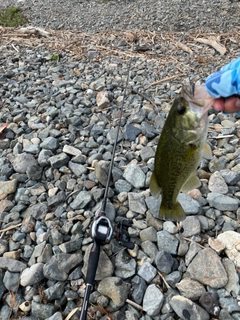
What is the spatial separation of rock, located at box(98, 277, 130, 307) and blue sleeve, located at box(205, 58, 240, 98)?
1.76 m

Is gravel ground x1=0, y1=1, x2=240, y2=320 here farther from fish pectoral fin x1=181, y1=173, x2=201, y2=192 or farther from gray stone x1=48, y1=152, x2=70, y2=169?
fish pectoral fin x1=181, y1=173, x2=201, y2=192

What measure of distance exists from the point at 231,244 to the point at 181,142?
136 cm

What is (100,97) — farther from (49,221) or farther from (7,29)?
(7,29)

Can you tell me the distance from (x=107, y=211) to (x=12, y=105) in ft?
10.7

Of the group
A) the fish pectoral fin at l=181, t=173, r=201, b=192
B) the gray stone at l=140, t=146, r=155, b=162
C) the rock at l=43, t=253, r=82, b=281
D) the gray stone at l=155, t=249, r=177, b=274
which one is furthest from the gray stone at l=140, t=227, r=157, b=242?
the gray stone at l=140, t=146, r=155, b=162

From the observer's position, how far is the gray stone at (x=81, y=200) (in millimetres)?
3824

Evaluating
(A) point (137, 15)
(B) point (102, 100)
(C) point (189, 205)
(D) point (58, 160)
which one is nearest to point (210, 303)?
(C) point (189, 205)

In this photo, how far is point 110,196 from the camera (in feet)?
12.9

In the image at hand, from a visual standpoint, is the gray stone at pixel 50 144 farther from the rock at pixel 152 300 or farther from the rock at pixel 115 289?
the rock at pixel 152 300

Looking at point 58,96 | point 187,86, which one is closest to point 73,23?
point 58,96

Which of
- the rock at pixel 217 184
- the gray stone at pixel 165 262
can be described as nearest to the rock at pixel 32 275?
the gray stone at pixel 165 262

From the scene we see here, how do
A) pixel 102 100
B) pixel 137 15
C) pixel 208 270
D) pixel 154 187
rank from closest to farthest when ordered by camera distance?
pixel 154 187, pixel 208 270, pixel 102 100, pixel 137 15

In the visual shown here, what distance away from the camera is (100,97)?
580cm

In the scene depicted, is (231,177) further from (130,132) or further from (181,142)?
(181,142)
